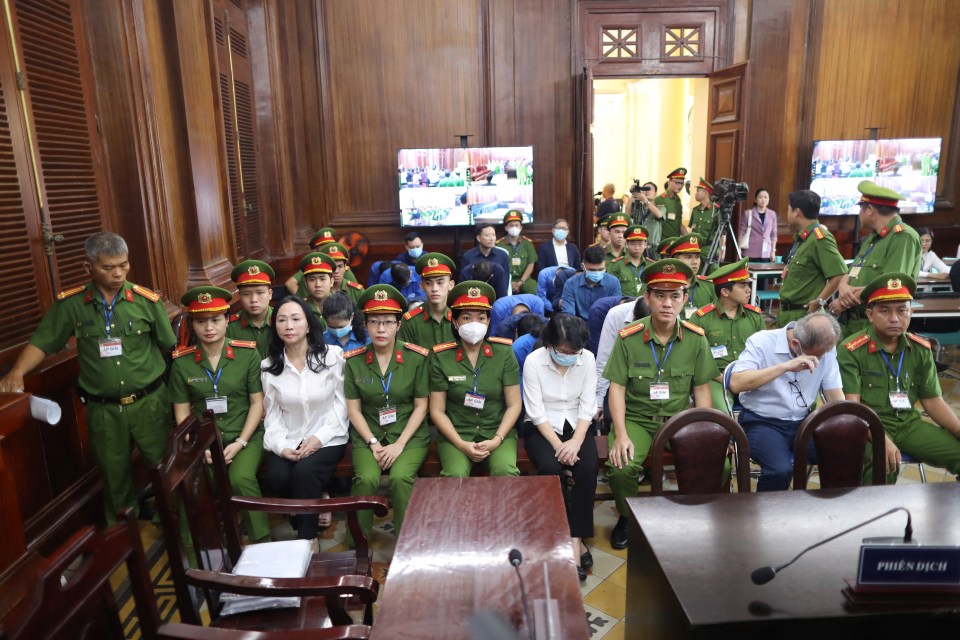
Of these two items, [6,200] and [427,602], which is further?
[6,200]

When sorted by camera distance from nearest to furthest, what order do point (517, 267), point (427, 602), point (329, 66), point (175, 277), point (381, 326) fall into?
point (427, 602)
point (381, 326)
point (175, 277)
point (517, 267)
point (329, 66)

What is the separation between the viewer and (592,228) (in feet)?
26.8

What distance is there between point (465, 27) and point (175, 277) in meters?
5.21

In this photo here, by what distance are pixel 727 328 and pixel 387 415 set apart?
2.19 metres

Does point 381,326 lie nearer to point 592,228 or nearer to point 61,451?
point 61,451

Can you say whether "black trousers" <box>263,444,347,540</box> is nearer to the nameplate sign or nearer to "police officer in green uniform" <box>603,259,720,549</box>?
"police officer in green uniform" <box>603,259,720,549</box>

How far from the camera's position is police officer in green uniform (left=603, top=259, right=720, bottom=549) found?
331cm

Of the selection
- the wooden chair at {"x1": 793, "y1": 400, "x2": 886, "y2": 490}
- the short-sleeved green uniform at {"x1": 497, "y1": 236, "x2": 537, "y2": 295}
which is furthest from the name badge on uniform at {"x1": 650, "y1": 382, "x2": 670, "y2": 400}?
the short-sleeved green uniform at {"x1": 497, "y1": 236, "x2": 537, "y2": 295}

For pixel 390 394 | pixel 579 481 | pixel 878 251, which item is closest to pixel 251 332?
pixel 390 394

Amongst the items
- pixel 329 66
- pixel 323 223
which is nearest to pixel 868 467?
pixel 323 223

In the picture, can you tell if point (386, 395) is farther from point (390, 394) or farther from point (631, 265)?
point (631, 265)

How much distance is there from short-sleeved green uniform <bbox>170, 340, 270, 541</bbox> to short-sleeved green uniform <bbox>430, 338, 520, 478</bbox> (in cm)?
95

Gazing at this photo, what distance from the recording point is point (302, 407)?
3.29m

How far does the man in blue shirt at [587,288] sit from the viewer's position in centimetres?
474
